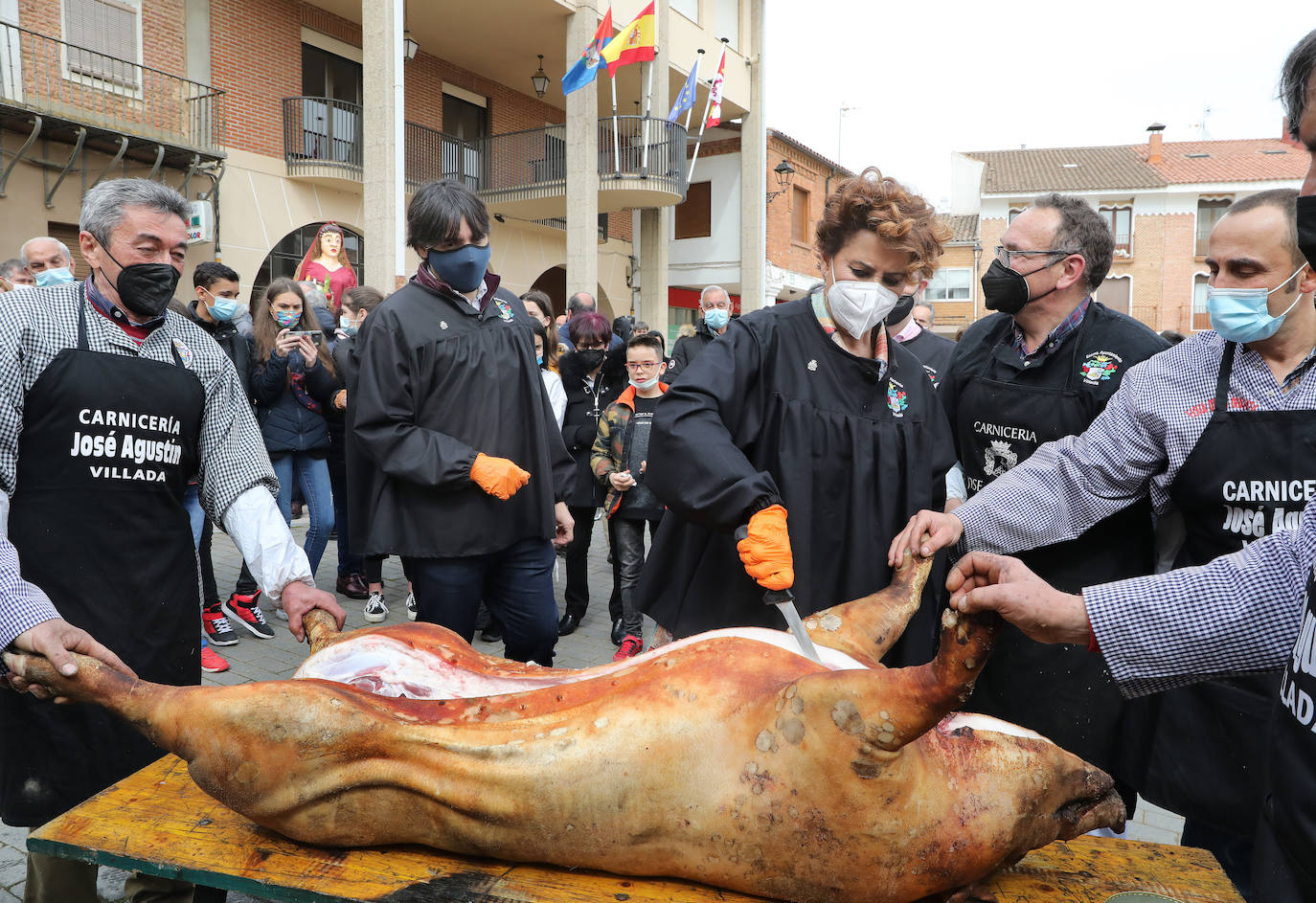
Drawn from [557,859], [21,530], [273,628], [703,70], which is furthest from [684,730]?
[703,70]

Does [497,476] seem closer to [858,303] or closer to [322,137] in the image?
[858,303]

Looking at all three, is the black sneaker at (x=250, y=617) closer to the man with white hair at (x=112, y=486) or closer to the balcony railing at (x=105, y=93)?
the man with white hair at (x=112, y=486)

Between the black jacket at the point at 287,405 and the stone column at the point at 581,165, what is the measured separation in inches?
383

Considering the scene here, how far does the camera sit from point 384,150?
1238 cm

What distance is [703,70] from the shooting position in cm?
1936

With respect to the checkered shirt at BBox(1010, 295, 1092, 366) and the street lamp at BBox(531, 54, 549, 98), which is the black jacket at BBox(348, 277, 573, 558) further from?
the street lamp at BBox(531, 54, 549, 98)

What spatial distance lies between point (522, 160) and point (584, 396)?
13484 millimetres

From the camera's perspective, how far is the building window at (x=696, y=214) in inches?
915

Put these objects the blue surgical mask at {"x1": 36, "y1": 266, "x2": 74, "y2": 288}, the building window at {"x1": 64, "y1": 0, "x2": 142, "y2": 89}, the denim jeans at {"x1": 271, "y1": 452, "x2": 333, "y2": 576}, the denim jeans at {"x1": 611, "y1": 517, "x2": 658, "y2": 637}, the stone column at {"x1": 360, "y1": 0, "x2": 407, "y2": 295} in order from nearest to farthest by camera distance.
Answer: the blue surgical mask at {"x1": 36, "y1": 266, "x2": 74, "y2": 288} → the denim jeans at {"x1": 611, "y1": 517, "x2": 658, "y2": 637} → the denim jeans at {"x1": 271, "y1": 452, "x2": 333, "y2": 576} → the building window at {"x1": 64, "y1": 0, "x2": 142, "y2": 89} → the stone column at {"x1": 360, "y1": 0, "x2": 407, "y2": 295}

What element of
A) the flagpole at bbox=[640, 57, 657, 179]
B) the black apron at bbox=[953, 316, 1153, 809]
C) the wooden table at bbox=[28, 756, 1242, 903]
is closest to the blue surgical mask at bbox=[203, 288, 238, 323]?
the wooden table at bbox=[28, 756, 1242, 903]

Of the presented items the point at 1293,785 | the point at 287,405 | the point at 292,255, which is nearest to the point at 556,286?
the point at 292,255

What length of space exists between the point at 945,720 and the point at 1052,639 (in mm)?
426

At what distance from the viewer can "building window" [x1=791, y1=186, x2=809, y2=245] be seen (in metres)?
24.9

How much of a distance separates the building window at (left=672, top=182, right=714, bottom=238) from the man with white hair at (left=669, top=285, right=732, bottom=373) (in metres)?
14.8
